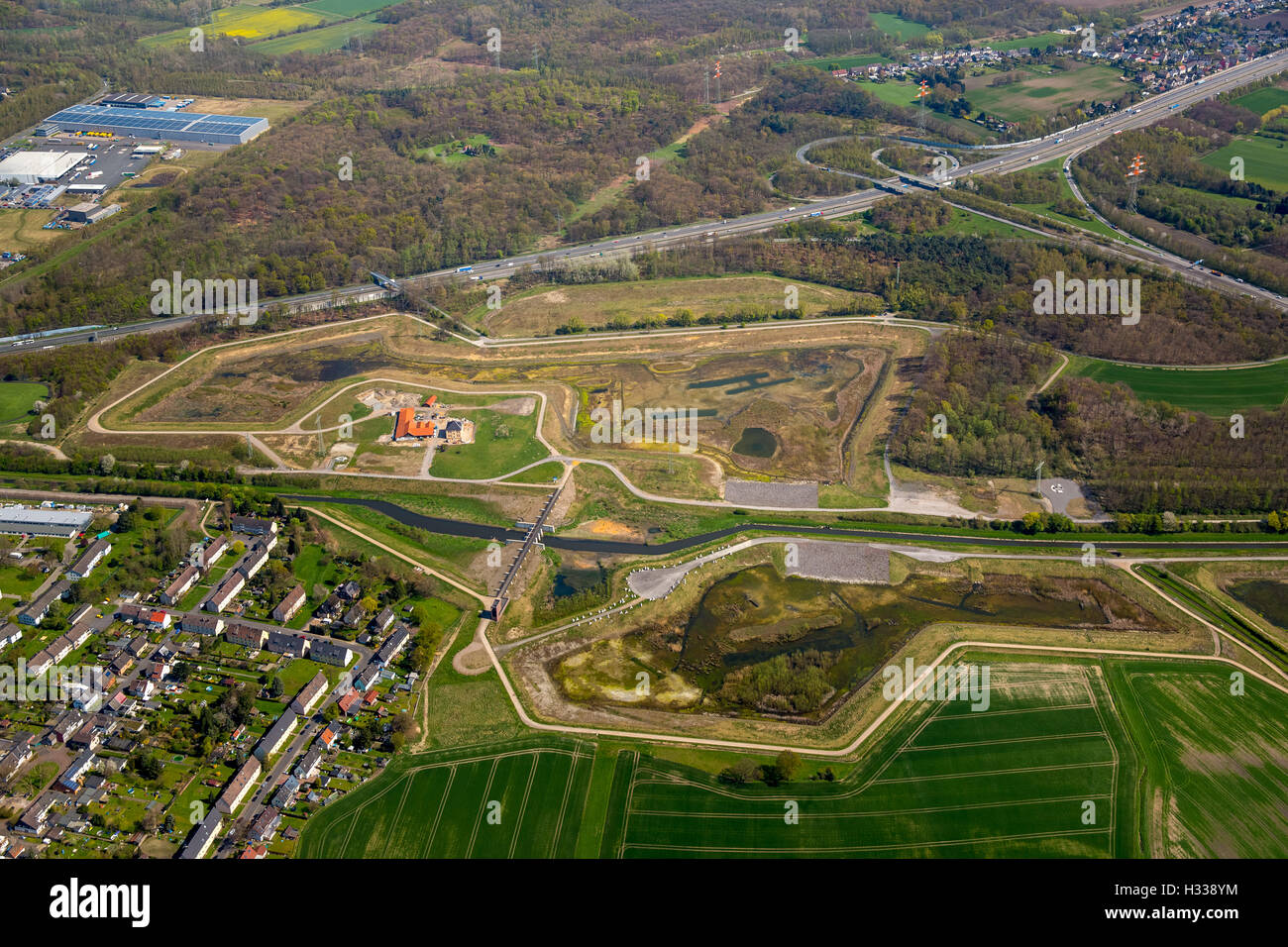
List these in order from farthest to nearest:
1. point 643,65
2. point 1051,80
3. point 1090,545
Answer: point 643,65 → point 1051,80 → point 1090,545

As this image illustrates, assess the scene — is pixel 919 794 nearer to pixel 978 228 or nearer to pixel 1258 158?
pixel 978 228

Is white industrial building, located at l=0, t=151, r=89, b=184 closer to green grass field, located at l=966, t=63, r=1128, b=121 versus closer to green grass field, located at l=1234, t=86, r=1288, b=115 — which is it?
green grass field, located at l=966, t=63, r=1128, b=121

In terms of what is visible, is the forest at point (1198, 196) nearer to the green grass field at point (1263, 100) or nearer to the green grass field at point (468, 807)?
the green grass field at point (1263, 100)

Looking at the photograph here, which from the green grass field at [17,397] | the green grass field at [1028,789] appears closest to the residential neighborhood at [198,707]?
the green grass field at [1028,789]

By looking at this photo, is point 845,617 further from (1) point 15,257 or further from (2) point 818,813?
(1) point 15,257

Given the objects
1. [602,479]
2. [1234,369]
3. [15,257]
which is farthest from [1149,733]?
[15,257]

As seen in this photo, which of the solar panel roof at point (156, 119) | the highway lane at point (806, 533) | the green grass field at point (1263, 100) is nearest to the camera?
the highway lane at point (806, 533)

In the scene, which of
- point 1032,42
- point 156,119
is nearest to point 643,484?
point 156,119
